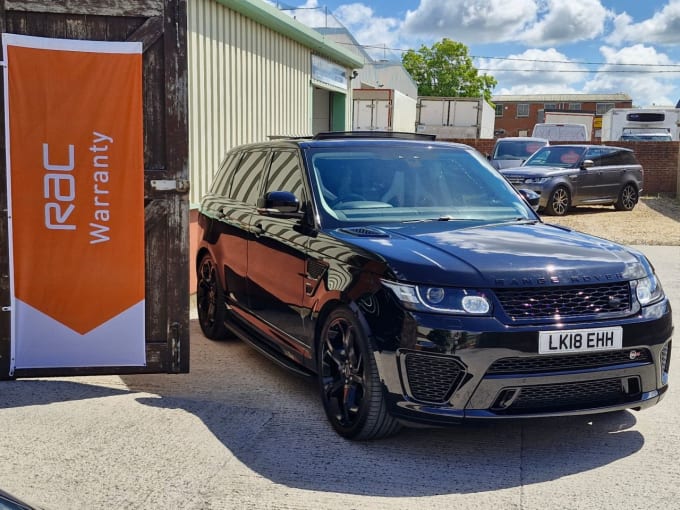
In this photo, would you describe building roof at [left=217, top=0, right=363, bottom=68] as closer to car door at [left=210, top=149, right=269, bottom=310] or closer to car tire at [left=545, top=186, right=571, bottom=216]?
car door at [left=210, top=149, right=269, bottom=310]

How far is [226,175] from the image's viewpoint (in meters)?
7.11

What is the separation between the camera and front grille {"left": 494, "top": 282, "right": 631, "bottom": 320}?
4.02 meters

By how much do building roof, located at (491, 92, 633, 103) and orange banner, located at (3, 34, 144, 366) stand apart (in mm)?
88104

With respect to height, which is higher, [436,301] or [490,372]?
[436,301]

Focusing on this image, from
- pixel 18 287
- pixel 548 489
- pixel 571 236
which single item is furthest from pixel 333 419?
pixel 18 287

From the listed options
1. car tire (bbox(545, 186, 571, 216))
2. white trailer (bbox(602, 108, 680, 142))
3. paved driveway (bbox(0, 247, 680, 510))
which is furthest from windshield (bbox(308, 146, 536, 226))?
white trailer (bbox(602, 108, 680, 142))

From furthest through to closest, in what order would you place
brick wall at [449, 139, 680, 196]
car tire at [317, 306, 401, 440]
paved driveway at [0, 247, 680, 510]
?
brick wall at [449, 139, 680, 196]
car tire at [317, 306, 401, 440]
paved driveway at [0, 247, 680, 510]

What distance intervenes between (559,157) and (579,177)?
3.05 feet

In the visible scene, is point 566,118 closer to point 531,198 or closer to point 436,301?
point 531,198

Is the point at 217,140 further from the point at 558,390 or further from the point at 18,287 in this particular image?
the point at 558,390

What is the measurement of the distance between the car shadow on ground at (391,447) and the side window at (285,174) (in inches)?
53.0

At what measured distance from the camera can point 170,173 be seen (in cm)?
539

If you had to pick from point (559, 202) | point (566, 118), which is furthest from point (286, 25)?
point (566, 118)

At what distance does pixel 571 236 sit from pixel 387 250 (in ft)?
4.31
